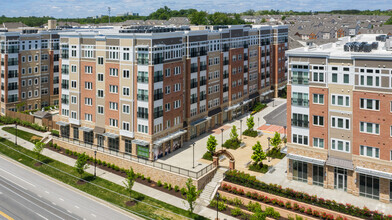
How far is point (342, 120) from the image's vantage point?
4541cm

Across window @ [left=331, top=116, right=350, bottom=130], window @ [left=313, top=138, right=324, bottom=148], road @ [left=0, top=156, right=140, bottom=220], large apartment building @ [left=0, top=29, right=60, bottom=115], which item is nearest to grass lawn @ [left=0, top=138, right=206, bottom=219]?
road @ [left=0, top=156, right=140, bottom=220]

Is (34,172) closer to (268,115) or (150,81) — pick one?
(150,81)

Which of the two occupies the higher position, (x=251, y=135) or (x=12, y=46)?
(x=12, y=46)

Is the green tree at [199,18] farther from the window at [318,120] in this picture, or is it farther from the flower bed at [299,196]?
the window at [318,120]

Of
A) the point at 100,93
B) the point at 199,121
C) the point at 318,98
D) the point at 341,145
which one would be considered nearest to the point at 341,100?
the point at 318,98

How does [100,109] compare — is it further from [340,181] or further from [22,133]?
[340,181]

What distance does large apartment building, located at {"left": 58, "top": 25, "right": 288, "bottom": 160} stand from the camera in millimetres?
56719

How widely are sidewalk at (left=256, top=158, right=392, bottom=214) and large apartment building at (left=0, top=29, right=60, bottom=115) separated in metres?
62.9

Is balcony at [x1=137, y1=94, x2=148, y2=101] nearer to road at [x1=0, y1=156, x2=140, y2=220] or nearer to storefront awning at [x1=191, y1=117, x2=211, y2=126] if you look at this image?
storefront awning at [x1=191, y1=117, x2=211, y2=126]

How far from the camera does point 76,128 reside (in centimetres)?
6675

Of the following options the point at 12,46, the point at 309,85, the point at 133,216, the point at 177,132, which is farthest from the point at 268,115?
the point at 12,46

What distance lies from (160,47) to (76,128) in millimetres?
23565

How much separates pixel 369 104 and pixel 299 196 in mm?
14138

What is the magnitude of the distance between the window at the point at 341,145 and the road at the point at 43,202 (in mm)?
27114
